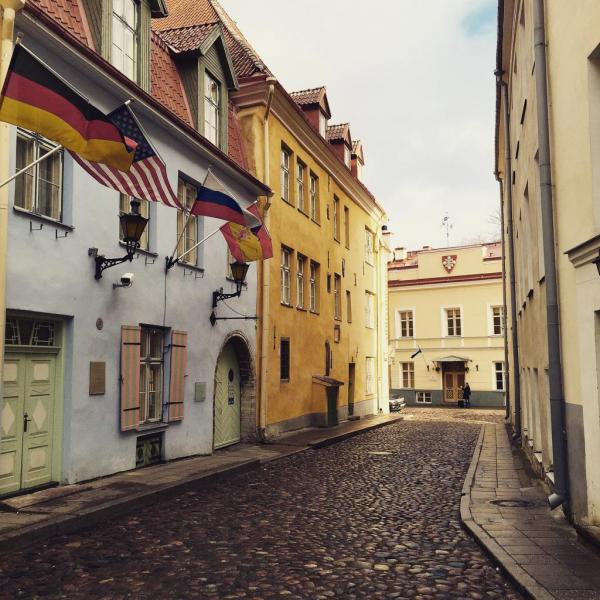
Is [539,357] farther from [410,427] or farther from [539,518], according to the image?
[410,427]

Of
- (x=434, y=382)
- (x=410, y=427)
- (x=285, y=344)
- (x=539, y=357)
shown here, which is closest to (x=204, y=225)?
(x=285, y=344)

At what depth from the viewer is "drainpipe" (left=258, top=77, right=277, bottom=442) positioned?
16.5 meters

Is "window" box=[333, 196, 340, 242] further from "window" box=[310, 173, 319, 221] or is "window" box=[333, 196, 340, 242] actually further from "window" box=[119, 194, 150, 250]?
"window" box=[119, 194, 150, 250]

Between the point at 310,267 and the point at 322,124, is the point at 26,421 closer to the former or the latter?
the point at 310,267

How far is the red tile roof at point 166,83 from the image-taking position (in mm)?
12578

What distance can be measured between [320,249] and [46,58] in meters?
13.7

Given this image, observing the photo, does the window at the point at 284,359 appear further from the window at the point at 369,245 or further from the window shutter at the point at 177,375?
the window at the point at 369,245

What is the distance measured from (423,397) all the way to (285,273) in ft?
79.7

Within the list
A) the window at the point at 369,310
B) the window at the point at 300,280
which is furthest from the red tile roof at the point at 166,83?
the window at the point at 369,310

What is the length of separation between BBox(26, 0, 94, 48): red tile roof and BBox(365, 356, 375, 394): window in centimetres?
2068

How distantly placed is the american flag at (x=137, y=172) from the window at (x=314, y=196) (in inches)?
497

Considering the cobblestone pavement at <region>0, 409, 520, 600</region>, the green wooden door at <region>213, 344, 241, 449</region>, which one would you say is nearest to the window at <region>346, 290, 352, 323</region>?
the green wooden door at <region>213, 344, 241, 449</region>

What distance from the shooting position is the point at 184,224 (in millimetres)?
12891

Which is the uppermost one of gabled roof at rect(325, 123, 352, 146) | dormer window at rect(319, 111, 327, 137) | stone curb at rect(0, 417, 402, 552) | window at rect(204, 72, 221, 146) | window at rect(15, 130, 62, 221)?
gabled roof at rect(325, 123, 352, 146)
